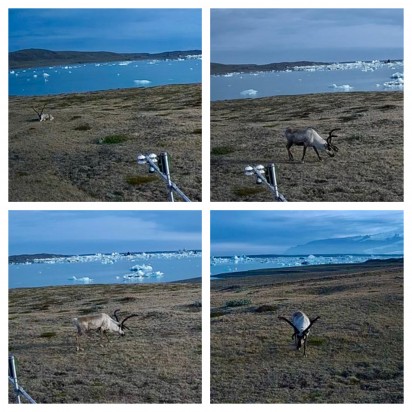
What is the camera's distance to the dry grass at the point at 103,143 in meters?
11.5

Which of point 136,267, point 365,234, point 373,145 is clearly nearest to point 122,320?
point 136,267

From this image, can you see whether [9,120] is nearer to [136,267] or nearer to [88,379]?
[136,267]

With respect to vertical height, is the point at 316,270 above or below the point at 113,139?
below

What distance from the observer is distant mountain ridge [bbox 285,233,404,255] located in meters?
11.3

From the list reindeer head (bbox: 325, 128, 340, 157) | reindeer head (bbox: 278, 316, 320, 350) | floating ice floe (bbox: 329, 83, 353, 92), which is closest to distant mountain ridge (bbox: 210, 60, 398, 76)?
floating ice floe (bbox: 329, 83, 353, 92)

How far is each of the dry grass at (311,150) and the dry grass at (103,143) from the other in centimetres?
47

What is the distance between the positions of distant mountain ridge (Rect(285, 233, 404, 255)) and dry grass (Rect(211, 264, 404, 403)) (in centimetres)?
33

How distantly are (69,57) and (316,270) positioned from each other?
4.77 m

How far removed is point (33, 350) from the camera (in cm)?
1141

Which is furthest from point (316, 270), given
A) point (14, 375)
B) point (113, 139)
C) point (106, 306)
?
point (14, 375)

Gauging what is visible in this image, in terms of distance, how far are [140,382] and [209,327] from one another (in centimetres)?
118

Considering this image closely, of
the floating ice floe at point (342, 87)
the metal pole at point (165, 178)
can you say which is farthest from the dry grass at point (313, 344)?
the floating ice floe at point (342, 87)

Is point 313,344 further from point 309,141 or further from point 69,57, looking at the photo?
point 69,57

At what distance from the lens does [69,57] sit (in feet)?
40.2
